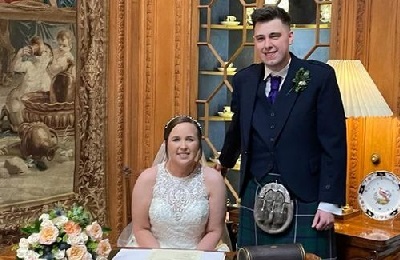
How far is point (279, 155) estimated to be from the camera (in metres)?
2.52

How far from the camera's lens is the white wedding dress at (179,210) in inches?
113

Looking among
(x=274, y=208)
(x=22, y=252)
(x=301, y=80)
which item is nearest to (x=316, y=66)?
(x=301, y=80)

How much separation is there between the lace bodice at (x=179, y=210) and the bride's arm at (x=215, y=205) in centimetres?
2

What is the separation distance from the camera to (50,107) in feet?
13.0

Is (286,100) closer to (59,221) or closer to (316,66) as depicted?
(316,66)

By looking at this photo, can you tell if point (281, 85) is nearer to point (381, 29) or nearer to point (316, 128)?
point (316, 128)

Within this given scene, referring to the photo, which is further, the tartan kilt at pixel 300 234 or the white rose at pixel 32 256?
the tartan kilt at pixel 300 234

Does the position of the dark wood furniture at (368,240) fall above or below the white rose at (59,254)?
below

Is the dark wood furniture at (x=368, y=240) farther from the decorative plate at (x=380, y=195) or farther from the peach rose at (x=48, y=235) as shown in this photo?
the peach rose at (x=48, y=235)

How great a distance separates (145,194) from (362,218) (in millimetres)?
1152

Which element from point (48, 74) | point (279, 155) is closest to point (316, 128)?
point (279, 155)

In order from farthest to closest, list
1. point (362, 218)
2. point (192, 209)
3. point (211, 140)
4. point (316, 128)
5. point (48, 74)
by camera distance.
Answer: point (211, 140) < point (48, 74) < point (362, 218) < point (192, 209) < point (316, 128)

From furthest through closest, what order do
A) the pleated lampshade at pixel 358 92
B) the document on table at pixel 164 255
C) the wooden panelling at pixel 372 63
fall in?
1. the wooden panelling at pixel 372 63
2. the pleated lampshade at pixel 358 92
3. the document on table at pixel 164 255

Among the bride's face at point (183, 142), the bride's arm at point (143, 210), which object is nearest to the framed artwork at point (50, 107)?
the bride's arm at point (143, 210)
